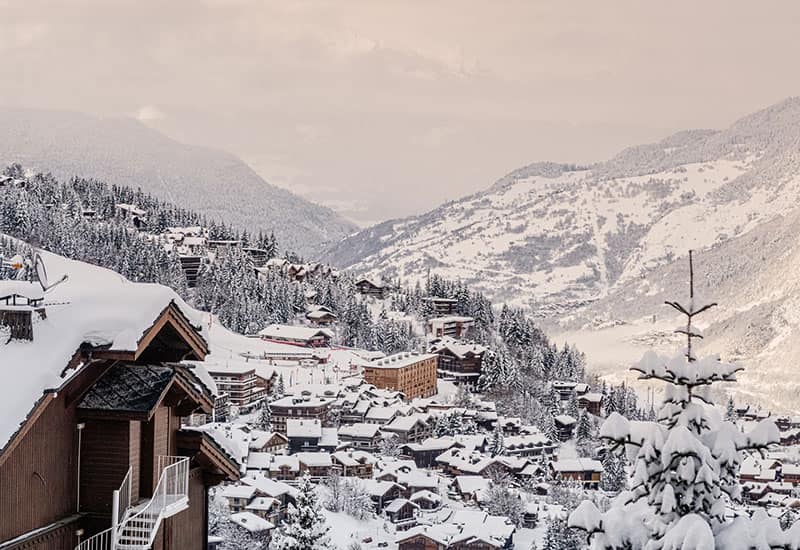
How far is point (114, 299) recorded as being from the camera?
5527 millimetres

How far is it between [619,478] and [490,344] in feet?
120

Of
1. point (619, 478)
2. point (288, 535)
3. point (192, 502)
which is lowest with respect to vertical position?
point (619, 478)

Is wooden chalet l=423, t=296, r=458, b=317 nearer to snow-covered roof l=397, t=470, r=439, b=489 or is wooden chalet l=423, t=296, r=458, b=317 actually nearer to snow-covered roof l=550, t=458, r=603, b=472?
snow-covered roof l=550, t=458, r=603, b=472

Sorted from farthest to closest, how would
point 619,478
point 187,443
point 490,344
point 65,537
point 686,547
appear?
point 490,344 → point 619,478 → point 187,443 → point 65,537 → point 686,547

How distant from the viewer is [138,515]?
17.7ft

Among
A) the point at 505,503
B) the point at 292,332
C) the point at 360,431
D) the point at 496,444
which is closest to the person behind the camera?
the point at 505,503

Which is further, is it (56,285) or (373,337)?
(373,337)

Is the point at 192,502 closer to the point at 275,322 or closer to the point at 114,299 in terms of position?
the point at 114,299

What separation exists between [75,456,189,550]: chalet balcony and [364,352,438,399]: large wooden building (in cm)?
6122

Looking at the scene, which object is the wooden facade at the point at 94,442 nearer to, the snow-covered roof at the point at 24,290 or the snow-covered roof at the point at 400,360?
the snow-covered roof at the point at 24,290

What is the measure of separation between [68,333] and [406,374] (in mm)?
63704

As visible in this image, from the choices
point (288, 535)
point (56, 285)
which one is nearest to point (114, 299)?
point (56, 285)

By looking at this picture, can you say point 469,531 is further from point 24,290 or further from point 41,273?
point 24,290

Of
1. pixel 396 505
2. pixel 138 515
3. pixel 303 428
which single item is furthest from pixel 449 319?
pixel 138 515
